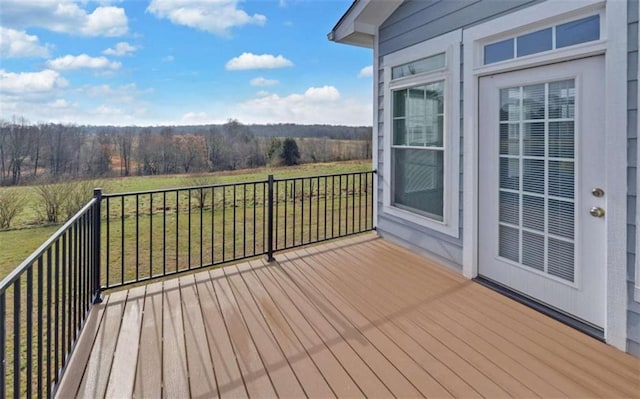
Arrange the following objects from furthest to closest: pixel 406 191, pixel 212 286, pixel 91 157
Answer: pixel 91 157 < pixel 406 191 < pixel 212 286

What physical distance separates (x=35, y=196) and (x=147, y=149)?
10.1 feet

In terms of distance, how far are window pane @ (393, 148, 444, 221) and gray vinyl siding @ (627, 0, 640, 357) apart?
1.51 metres

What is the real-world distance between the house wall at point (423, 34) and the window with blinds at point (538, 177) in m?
0.42

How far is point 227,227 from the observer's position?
8.40 meters

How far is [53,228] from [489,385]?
1034 cm

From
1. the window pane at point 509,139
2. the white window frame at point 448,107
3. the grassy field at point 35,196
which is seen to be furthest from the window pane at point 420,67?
the grassy field at point 35,196

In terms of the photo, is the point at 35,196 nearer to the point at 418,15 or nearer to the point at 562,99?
the point at 418,15

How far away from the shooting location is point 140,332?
2225mm

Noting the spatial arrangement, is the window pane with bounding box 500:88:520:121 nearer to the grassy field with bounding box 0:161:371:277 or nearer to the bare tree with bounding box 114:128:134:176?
the grassy field with bounding box 0:161:371:277

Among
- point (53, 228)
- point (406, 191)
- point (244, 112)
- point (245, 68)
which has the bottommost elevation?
point (53, 228)

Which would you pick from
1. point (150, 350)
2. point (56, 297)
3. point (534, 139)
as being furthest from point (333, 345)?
point (534, 139)

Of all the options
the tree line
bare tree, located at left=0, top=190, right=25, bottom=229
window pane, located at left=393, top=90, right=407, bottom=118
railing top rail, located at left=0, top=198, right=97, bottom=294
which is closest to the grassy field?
bare tree, located at left=0, top=190, right=25, bottom=229

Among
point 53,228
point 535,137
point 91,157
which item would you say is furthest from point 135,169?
point 535,137

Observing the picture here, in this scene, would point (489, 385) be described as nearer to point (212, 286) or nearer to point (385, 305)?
point (385, 305)
